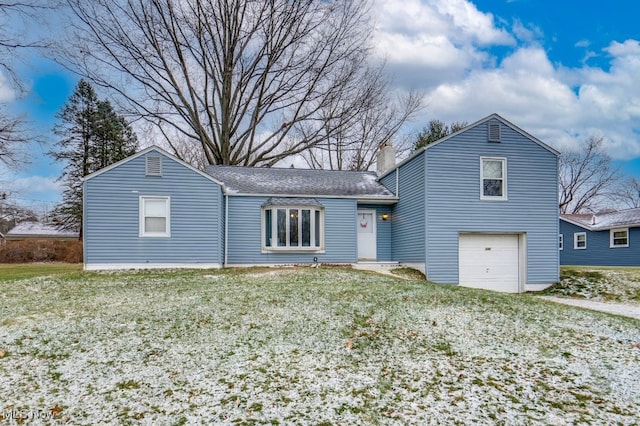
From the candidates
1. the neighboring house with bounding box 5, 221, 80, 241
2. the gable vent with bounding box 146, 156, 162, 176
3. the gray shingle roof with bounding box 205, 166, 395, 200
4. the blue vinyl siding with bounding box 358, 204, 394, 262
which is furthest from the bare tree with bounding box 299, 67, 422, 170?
the neighboring house with bounding box 5, 221, 80, 241

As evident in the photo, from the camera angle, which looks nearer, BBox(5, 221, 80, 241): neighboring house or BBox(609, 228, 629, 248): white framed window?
BBox(609, 228, 629, 248): white framed window

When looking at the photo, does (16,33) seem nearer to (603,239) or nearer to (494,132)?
(494,132)

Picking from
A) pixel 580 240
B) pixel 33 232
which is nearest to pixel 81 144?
pixel 33 232

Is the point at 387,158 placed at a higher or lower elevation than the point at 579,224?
higher

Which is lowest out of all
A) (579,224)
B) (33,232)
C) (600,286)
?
(600,286)

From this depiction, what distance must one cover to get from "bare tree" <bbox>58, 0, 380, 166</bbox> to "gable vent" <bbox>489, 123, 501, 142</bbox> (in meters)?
11.5

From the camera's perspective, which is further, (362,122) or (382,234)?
(362,122)

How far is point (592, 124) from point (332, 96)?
24.3m

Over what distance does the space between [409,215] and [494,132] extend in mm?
3952

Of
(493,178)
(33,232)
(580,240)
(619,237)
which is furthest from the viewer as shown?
(33,232)

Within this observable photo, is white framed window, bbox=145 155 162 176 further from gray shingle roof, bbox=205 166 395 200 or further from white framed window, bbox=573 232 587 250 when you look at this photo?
white framed window, bbox=573 232 587 250

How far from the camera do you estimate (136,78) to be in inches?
824

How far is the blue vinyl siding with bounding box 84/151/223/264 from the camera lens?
12.3 m

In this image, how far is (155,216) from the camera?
12.7 metres
